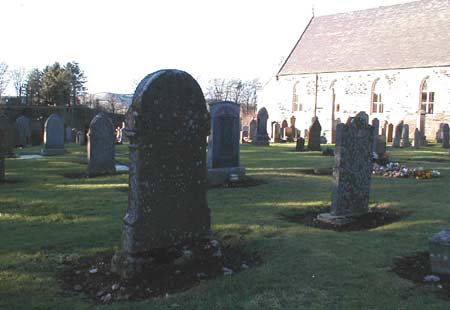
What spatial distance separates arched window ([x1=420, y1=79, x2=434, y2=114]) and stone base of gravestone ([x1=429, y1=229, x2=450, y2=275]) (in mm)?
28791

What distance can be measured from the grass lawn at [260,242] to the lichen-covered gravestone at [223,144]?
2.46 ft

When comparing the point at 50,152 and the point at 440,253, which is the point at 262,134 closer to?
the point at 50,152

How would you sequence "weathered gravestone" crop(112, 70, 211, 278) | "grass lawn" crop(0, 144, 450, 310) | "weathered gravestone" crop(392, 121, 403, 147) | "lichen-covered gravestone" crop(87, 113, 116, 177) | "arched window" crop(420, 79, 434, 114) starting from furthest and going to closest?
"arched window" crop(420, 79, 434, 114) < "weathered gravestone" crop(392, 121, 403, 147) < "lichen-covered gravestone" crop(87, 113, 116, 177) < "weathered gravestone" crop(112, 70, 211, 278) < "grass lawn" crop(0, 144, 450, 310)

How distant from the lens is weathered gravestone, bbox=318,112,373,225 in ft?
24.1

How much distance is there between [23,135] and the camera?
23.0 metres

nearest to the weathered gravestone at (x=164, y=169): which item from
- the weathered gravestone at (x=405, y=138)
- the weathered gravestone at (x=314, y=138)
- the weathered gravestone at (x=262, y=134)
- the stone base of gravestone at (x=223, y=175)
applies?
the stone base of gravestone at (x=223, y=175)

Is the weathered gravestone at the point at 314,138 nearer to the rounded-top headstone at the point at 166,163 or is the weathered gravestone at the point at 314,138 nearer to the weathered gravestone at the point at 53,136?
the weathered gravestone at the point at 53,136

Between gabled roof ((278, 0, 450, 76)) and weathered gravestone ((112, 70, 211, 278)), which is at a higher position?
gabled roof ((278, 0, 450, 76))

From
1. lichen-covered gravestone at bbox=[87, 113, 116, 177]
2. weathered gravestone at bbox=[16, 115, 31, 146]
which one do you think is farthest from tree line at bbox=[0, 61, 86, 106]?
lichen-covered gravestone at bbox=[87, 113, 116, 177]

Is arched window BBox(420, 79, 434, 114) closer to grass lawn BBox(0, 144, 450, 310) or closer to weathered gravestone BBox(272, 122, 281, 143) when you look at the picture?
weathered gravestone BBox(272, 122, 281, 143)

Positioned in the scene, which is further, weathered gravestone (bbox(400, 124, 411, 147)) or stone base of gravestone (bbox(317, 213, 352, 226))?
weathered gravestone (bbox(400, 124, 411, 147))

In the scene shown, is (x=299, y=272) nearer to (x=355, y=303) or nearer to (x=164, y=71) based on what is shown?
(x=355, y=303)

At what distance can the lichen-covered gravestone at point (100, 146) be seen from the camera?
11797mm

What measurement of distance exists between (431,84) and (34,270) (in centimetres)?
3104
